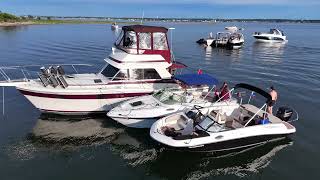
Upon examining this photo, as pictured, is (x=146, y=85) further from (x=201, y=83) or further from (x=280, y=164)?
(x=280, y=164)

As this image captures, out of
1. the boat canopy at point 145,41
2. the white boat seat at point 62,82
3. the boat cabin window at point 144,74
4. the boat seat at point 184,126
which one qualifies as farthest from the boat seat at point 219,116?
the white boat seat at point 62,82

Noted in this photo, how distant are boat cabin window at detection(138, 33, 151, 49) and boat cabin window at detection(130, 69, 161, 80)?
163 centimetres

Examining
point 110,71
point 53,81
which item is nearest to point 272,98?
point 110,71

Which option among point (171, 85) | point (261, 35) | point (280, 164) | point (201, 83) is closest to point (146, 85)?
point (171, 85)

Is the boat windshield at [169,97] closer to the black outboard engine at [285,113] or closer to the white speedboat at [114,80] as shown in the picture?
the white speedboat at [114,80]

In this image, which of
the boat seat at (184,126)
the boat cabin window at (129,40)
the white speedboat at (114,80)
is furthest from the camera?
the boat cabin window at (129,40)

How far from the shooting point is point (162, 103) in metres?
18.2

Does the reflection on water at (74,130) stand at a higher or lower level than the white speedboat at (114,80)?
lower

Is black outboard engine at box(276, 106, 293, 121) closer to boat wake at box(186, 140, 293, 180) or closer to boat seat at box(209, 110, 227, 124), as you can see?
boat wake at box(186, 140, 293, 180)

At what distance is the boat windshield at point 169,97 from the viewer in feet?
60.2

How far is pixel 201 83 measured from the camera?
19.0 metres

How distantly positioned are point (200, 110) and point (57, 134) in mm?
7470

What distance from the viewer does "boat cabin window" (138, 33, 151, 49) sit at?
2136 centimetres

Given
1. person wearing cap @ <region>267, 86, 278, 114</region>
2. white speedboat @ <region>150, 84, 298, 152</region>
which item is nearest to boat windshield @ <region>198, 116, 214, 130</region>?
white speedboat @ <region>150, 84, 298, 152</region>
